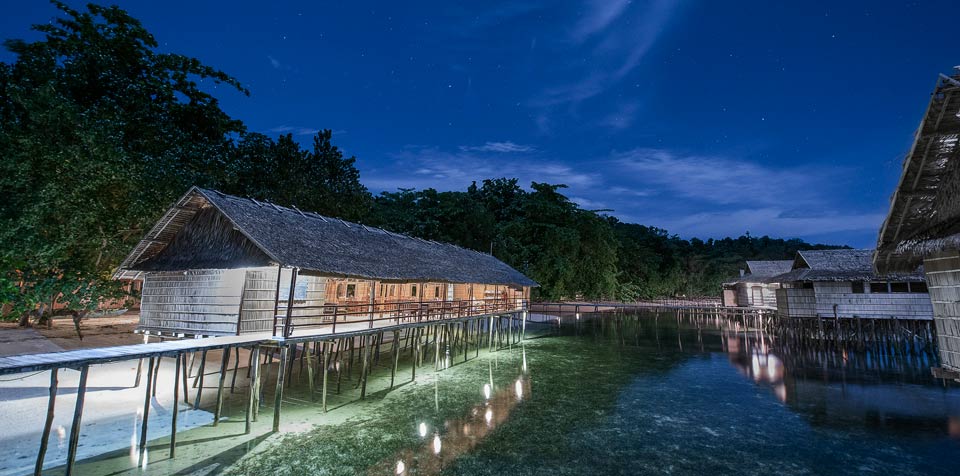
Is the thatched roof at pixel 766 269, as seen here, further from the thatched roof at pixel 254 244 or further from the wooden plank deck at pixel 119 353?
the wooden plank deck at pixel 119 353

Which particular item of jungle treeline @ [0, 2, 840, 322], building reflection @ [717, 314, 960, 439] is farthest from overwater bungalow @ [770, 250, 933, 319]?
jungle treeline @ [0, 2, 840, 322]

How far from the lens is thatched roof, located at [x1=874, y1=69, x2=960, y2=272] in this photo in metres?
5.27

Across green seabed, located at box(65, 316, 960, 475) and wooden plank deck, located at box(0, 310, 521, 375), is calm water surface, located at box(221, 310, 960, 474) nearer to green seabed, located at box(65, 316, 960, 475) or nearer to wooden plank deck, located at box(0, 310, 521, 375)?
green seabed, located at box(65, 316, 960, 475)

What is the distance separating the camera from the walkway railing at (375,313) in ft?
34.3

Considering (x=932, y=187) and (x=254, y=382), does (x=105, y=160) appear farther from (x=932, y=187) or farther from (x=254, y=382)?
(x=932, y=187)

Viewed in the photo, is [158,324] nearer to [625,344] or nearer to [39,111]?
[39,111]

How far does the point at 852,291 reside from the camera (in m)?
19.9

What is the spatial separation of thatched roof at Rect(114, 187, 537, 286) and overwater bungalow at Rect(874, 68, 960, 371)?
A: 39.2ft

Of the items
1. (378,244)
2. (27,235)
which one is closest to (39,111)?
(27,235)

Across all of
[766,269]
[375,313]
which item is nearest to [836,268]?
[766,269]

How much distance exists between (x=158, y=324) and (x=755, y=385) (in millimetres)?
19547

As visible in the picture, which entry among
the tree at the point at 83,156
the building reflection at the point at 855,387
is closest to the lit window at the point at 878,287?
the building reflection at the point at 855,387

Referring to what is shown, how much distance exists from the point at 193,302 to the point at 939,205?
16536 millimetres

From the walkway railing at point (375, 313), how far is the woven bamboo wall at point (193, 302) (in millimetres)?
1407
